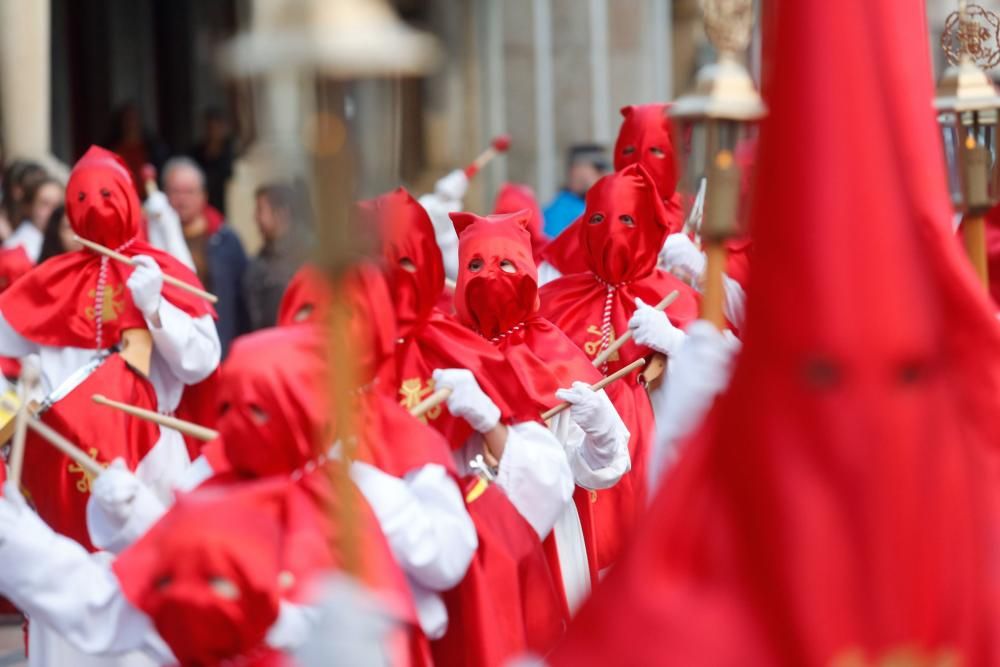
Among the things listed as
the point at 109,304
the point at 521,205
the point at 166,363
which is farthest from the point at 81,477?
the point at 521,205

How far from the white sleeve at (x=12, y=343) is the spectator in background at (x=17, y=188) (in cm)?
328

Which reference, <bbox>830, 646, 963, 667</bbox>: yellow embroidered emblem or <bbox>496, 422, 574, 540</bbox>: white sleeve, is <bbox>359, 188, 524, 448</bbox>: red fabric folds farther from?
<bbox>830, 646, 963, 667</bbox>: yellow embroidered emblem

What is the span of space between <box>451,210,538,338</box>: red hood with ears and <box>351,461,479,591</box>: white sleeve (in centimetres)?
184

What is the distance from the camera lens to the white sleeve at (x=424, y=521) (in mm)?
4156

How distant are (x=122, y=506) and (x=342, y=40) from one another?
226 cm

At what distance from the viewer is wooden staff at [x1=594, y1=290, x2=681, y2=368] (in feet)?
22.4

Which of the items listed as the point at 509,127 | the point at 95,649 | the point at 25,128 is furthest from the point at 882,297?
the point at 509,127

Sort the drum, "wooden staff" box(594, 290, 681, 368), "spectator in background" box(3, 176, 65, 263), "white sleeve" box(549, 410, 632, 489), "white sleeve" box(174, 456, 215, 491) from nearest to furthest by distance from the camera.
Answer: "white sleeve" box(174, 456, 215, 491) < "white sleeve" box(549, 410, 632, 489) < "wooden staff" box(594, 290, 681, 368) < the drum < "spectator in background" box(3, 176, 65, 263)

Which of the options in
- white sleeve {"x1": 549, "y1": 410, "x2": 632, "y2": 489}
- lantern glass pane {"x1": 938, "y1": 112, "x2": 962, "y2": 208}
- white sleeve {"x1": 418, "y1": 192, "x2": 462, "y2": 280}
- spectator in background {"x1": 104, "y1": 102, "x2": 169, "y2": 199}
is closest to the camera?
lantern glass pane {"x1": 938, "y1": 112, "x2": 962, "y2": 208}

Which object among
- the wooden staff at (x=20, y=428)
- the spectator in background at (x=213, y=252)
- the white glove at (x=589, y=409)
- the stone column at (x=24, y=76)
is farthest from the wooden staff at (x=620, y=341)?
the stone column at (x=24, y=76)

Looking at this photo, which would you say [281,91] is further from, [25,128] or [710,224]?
[25,128]

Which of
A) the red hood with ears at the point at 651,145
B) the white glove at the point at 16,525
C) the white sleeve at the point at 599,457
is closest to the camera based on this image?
the white glove at the point at 16,525

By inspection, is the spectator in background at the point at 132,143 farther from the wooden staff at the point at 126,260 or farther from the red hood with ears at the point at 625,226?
the red hood with ears at the point at 625,226

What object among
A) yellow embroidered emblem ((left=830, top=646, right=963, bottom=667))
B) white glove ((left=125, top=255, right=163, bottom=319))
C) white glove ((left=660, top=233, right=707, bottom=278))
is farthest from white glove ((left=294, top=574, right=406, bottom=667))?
white glove ((left=660, top=233, right=707, bottom=278))
